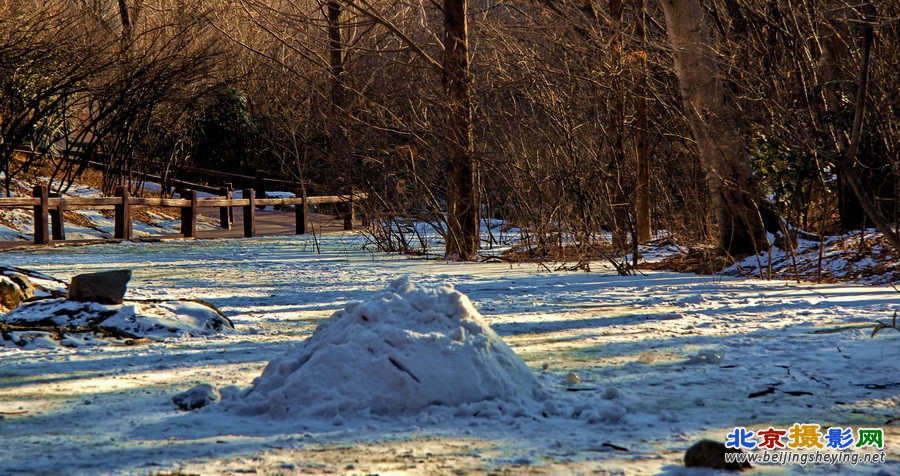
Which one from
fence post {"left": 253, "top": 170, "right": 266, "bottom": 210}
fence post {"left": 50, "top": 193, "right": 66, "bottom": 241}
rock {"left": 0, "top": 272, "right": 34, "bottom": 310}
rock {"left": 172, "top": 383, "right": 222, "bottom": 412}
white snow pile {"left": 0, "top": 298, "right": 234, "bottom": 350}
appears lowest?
rock {"left": 172, "top": 383, "right": 222, "bottom": 412}

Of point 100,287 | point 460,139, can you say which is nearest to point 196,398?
point 100,287

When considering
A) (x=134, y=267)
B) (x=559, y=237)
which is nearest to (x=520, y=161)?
(x=559, y=237)

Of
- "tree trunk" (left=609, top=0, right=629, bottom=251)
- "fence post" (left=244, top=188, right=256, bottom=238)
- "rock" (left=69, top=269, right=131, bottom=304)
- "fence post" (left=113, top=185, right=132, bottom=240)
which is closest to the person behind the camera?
"rock" (left=69, top=269, right=131, bottom=304)

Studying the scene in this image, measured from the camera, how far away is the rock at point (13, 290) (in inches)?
291

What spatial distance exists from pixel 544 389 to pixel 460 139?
29.8ft

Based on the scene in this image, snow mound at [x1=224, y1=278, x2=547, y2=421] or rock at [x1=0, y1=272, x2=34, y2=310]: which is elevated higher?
rock at [x1=0, y1=272, x2=34, y2=310]

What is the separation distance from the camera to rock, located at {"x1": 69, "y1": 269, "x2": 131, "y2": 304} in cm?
709

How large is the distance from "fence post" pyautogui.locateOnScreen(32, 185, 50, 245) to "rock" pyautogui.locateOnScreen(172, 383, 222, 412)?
12229mm

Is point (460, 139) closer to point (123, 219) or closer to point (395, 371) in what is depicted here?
point (123, 219)

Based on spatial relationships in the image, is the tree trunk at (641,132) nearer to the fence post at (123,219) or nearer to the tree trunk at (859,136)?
the tree trunk at (859,136)

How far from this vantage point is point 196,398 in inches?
181

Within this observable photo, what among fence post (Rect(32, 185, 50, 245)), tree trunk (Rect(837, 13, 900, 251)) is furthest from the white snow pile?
fence post (Rect(32, 185, 50, 245))

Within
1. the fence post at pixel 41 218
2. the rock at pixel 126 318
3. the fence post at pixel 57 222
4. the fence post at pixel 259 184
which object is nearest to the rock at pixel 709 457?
the rock at pixel 126 318

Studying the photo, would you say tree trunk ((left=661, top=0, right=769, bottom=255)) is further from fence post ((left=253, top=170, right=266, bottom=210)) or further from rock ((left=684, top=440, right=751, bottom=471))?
fence post ((left=253, top=170, right=266, bottom=210))
